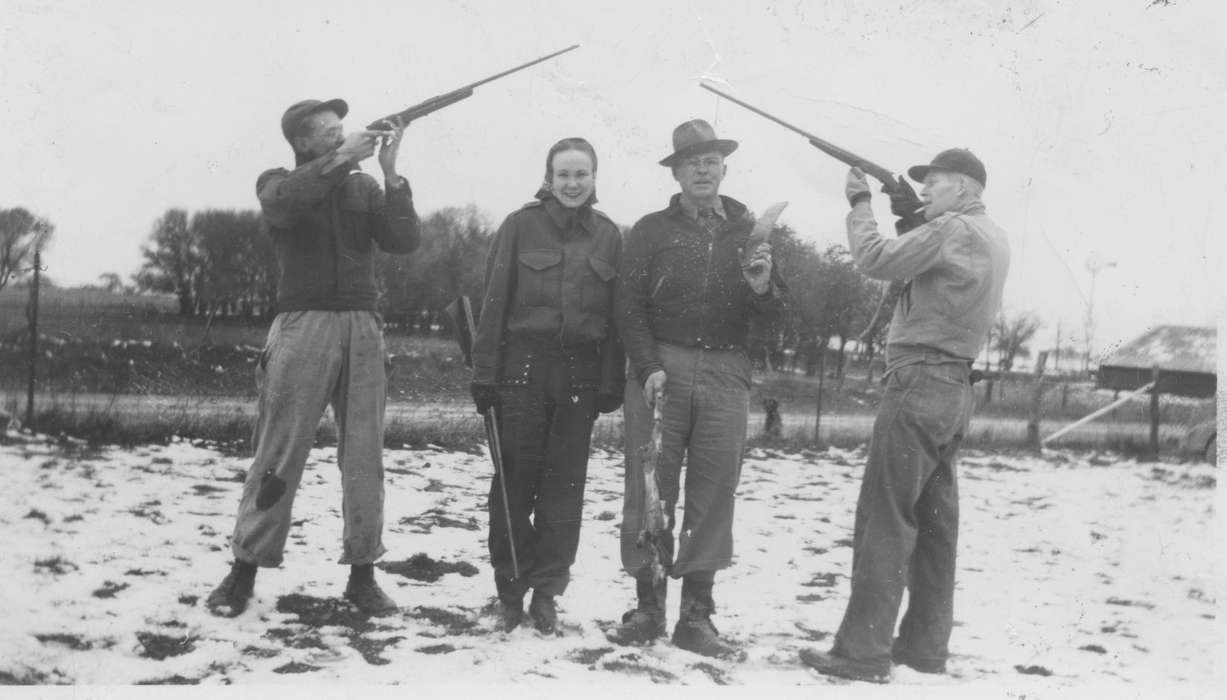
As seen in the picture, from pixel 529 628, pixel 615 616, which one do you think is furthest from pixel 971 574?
pixel 529 628

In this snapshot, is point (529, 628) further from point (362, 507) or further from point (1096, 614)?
point (1096, 614)

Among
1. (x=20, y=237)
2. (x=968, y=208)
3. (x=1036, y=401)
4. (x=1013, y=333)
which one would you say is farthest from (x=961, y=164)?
(x=1036, y=401)

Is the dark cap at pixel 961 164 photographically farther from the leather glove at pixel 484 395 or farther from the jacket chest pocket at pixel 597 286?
the leather glove at pixel 484 395

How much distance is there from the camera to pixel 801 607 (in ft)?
12.4

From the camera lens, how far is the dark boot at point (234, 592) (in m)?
3.24

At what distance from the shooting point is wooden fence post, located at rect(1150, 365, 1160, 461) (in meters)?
5.79

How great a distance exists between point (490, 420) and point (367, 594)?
769mm

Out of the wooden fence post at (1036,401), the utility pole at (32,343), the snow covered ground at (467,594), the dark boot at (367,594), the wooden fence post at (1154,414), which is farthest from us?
the wooden fence post at (1036,401)

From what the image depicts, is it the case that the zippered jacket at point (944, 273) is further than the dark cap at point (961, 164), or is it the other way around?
the dark cap at point (961, 164)

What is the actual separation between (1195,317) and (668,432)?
3.25 meters

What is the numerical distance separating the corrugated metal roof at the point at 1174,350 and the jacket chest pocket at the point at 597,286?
11.1 ft

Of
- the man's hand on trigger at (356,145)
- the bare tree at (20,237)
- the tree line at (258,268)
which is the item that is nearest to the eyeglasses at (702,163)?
the man's hand on trigger at (356,145)

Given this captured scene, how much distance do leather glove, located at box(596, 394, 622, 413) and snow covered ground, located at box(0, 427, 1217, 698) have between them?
80cm

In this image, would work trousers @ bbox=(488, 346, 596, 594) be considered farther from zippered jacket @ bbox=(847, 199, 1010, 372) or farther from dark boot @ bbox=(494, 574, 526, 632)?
zippered jacket @ bbox=(847, 199, 1010, 372)
